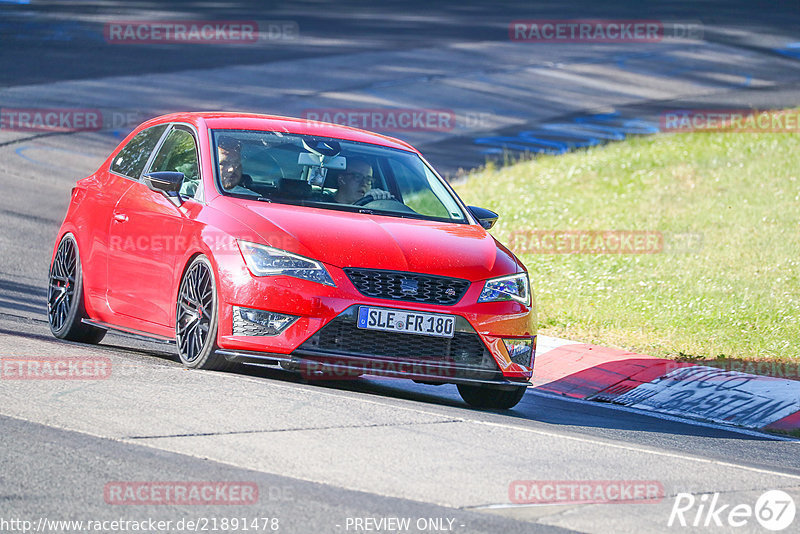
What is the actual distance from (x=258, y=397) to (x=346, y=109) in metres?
17.1

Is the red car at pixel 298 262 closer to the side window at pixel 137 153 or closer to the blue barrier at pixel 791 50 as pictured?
the side window at pixel 137 153

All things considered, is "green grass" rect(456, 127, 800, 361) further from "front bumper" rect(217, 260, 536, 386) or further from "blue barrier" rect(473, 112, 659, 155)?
"front bumper" rect(217, 260, 536, 386)

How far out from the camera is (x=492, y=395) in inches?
329

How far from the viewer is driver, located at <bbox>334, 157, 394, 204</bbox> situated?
859cm

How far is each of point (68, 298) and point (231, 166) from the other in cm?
193

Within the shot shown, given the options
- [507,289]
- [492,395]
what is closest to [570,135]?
[492,395]

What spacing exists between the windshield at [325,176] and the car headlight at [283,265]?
0.74 meters

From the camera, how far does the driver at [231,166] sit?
830 centimetres

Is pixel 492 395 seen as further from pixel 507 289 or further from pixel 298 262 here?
pixel 298 262

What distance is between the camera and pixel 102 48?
28.5 meters

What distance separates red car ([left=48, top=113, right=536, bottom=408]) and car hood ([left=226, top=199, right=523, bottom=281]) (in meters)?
0.01

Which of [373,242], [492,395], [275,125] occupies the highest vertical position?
[275,125]

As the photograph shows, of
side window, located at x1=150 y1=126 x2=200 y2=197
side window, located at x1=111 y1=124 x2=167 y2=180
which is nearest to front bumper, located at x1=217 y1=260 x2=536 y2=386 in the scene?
side window, located at x1=150 y1=126 x2=200 y2=197

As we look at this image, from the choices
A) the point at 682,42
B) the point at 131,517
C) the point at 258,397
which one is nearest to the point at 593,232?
the point at 258,397
